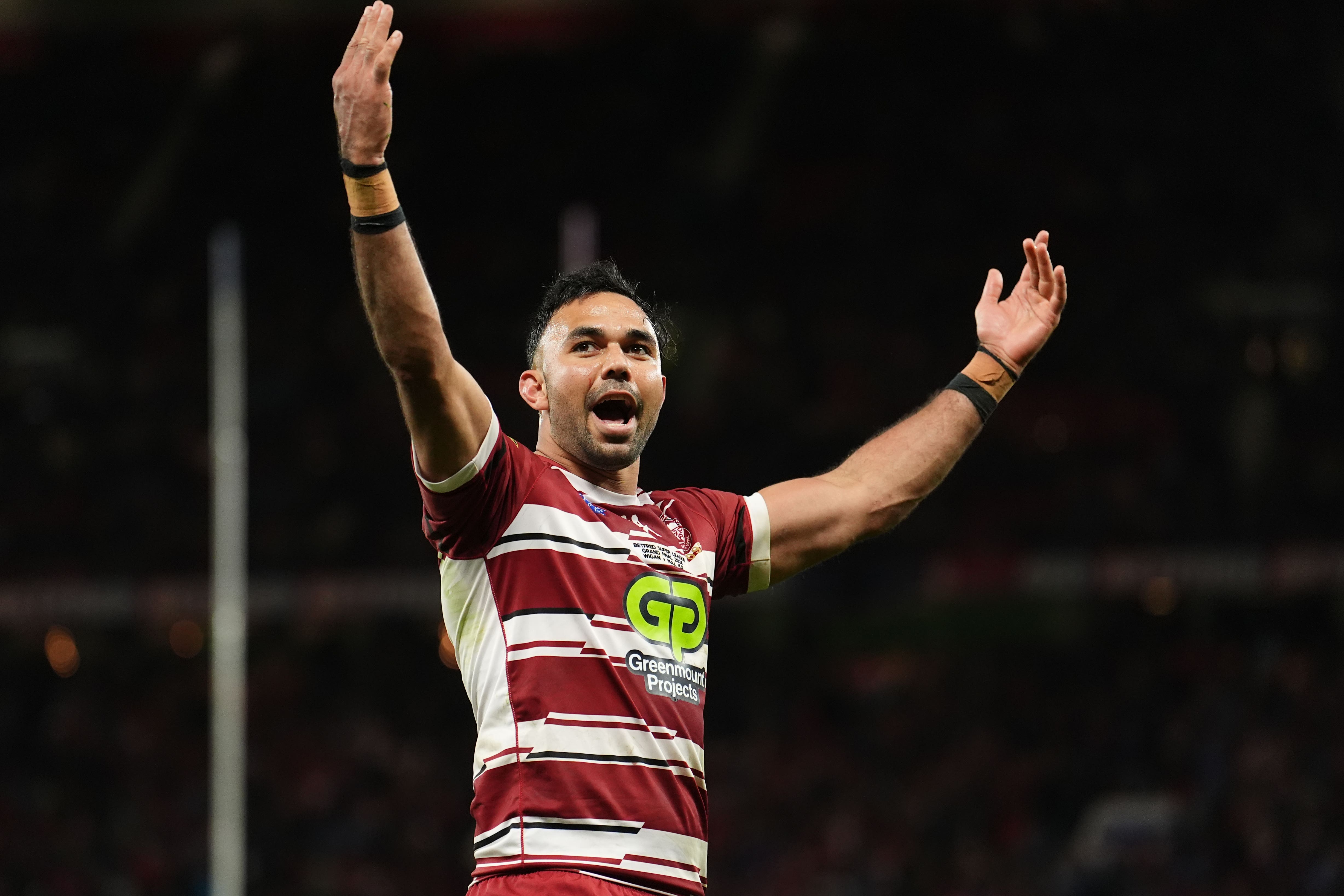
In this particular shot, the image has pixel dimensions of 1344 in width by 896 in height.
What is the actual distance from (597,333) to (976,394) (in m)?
1.09

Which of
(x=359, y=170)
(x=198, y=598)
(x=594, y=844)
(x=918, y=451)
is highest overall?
(x=198, y=598)

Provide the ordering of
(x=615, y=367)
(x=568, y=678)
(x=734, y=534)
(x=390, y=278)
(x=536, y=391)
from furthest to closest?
(x=734, y=534) → (x=536, y=391) → (x=615, y=367) → (x=568, y=678) → (x=390, y=278)

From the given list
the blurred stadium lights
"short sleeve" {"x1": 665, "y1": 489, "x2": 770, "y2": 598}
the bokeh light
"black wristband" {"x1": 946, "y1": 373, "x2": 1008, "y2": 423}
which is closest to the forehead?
"short sleeve" {"x1": 665, "y1": 489, "x2": 770, "y2": 598}

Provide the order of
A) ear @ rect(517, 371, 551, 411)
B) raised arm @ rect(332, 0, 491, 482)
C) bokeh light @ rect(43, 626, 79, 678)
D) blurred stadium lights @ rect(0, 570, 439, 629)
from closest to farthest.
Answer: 1. raised arm @ rect(332, 0, 491, 482)
2. ear @ rect(517, 371, 551, 411)
3. blurred stadium lights @ rect(0, 570, 439, 629)
4. bokeh light @ rect(43, 626, 79, 678)

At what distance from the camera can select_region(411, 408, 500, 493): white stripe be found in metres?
3.25

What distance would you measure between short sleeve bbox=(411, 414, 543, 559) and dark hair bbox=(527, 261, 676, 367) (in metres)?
0.41

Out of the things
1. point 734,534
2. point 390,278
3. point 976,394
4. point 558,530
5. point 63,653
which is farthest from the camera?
point 63,653

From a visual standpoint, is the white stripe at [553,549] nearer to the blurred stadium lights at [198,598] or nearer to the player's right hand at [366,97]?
the player's right hand at [366,97]

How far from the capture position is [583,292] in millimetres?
3711

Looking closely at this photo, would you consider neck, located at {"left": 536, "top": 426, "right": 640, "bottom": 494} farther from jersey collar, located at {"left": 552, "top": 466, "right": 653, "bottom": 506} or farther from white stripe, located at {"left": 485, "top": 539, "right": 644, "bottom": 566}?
white stripe, located at {"left": 485, "top": 539, "right": 644, "bottom": 566}

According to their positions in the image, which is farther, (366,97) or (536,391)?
(536,391)

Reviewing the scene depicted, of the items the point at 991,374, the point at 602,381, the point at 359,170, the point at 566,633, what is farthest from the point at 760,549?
the point at 359,170

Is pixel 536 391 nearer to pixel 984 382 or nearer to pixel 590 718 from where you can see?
pixel 590 718

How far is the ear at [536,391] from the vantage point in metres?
3.65
